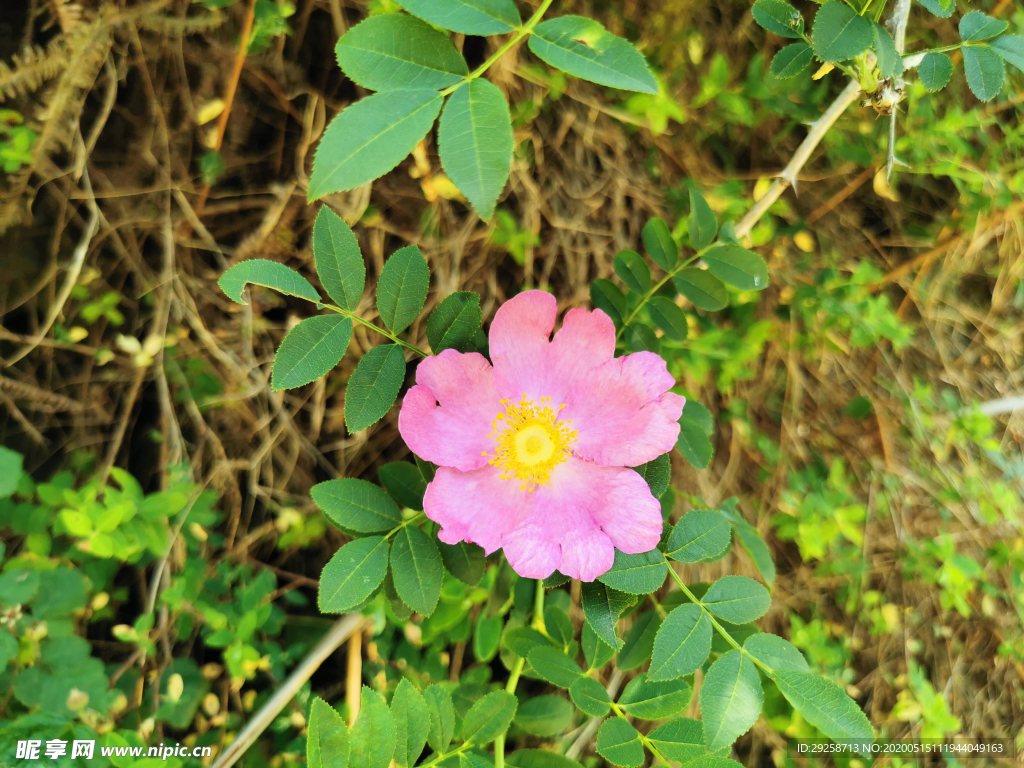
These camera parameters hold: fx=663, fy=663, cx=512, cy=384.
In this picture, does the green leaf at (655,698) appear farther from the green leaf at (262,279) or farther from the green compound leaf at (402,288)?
the green leaf at (262,279)

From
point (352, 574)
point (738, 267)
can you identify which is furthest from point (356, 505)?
point (738, 267)

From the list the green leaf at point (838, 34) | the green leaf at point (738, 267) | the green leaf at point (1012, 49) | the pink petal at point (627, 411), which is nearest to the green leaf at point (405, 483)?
the pink petal at point (627, 411)

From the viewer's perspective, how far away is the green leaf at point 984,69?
38.5 inches

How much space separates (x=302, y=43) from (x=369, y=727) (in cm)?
149

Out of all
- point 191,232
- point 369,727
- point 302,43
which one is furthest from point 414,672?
point 302,43

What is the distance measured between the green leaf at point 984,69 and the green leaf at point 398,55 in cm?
76

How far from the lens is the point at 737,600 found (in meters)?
0.98

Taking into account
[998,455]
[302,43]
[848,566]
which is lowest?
[848,566]

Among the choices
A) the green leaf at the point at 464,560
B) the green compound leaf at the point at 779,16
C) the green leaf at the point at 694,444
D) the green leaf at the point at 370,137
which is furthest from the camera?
the green leaf at the point at 694,444

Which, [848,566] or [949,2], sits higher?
[949,2]

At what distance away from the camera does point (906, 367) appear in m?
2.17

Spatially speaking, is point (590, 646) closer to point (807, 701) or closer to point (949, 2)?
point (807, 701)

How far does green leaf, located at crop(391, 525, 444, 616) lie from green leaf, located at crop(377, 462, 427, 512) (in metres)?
0.08

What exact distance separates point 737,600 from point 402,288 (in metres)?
0.68
